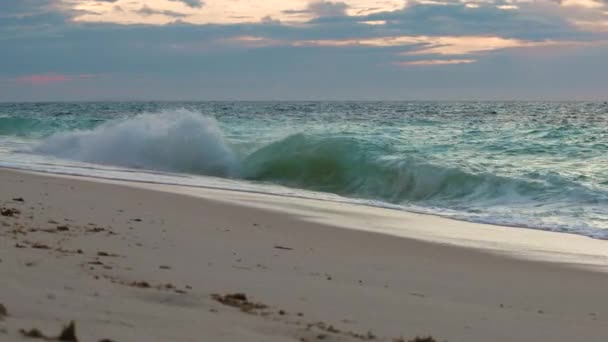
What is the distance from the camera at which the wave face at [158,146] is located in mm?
20453

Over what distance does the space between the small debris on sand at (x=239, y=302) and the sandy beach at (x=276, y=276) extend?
1 cm

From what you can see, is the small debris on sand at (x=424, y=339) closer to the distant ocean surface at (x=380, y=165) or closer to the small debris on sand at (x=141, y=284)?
the small debris on sand at (x=141, y=284)

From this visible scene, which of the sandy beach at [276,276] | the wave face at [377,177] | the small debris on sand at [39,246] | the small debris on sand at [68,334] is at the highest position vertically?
the small debris on sand at [68,334]

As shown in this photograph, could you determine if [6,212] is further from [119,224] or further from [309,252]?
[309,252]

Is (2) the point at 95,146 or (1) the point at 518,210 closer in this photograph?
(1) the point at 518,210

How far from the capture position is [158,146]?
21.5 metres

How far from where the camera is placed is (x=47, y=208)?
8.31m

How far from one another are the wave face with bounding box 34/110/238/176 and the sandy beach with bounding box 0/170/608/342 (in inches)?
396

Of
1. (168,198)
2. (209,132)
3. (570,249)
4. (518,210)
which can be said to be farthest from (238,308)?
(209,132)

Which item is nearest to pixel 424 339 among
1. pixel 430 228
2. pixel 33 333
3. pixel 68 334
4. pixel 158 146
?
pixel 68 334

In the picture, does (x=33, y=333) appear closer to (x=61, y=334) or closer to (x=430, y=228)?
(x=61, y=334)

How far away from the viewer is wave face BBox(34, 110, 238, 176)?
67.1ft

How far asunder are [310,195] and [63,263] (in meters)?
9.48

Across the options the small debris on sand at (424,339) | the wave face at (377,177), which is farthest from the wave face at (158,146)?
the small debris on sand at (424,339)
